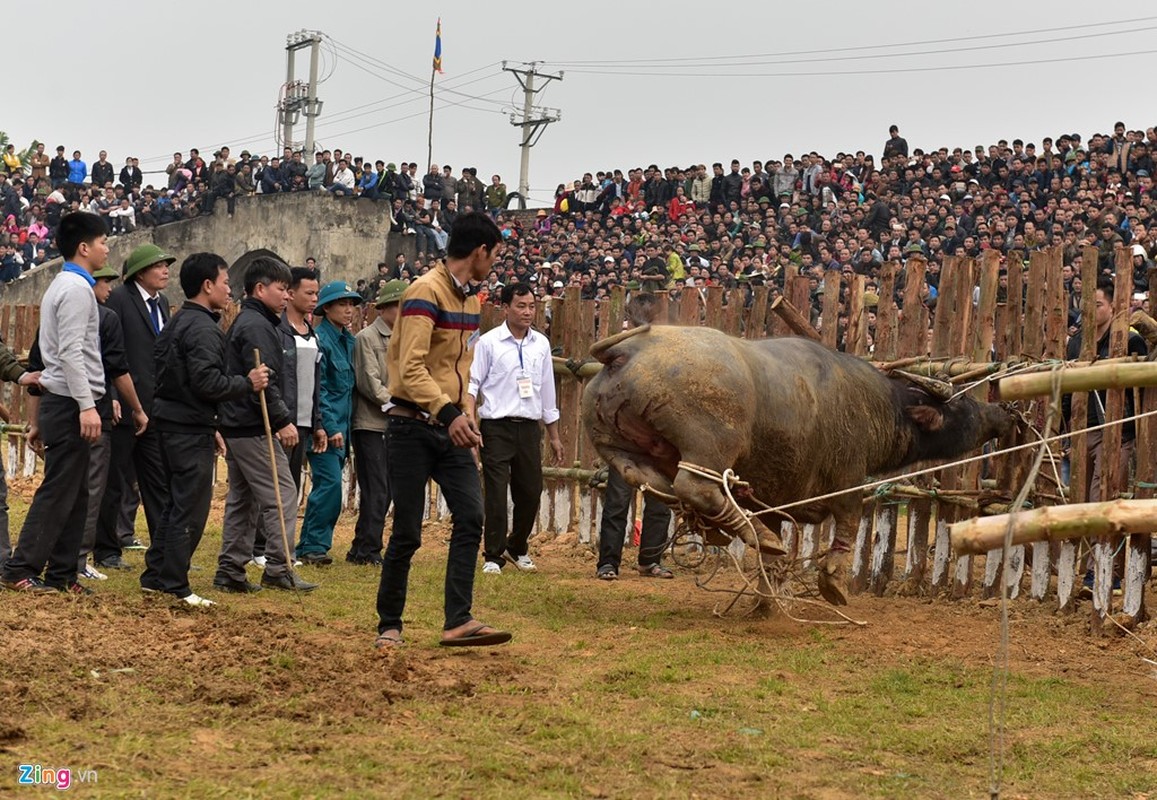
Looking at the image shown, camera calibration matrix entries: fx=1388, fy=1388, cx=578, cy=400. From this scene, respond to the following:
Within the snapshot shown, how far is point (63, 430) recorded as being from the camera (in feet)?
26.6

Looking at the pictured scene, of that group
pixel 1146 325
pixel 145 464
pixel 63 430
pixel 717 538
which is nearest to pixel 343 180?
pixel 145 464

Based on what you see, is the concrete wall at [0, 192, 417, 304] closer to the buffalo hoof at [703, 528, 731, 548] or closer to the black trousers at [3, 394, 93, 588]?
the black trousers at [3, 394, 93, 588]

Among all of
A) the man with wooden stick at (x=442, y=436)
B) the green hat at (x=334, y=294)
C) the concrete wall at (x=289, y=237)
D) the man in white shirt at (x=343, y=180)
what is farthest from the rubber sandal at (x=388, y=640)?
the man in white shirt at (x=343, y=180)

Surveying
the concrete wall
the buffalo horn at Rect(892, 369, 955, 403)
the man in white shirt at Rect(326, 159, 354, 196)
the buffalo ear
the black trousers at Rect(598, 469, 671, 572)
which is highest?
the man in white shirt at Rect(326, 159, 354, 196)

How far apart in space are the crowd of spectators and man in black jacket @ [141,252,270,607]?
3.38m

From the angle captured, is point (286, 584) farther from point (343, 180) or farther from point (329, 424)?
point (343, 180)

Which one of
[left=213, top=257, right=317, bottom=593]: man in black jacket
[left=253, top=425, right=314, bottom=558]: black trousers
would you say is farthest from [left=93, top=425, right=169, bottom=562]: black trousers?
[left=253, top=425, right=314, bottom=558]: black trousers

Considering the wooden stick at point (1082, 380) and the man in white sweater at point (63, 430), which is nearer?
the wooden stick at point (1082, 380)

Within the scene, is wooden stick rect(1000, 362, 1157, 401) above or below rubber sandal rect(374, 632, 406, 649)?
above

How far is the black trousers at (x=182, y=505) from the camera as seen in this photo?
328 inches

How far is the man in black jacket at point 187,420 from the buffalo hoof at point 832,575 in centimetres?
368

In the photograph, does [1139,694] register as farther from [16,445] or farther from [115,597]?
[16,445]

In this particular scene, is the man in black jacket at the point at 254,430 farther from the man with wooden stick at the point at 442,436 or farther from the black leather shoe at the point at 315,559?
the man with wooden stick at the point at 442,436

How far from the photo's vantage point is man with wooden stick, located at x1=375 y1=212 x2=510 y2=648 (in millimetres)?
7004
